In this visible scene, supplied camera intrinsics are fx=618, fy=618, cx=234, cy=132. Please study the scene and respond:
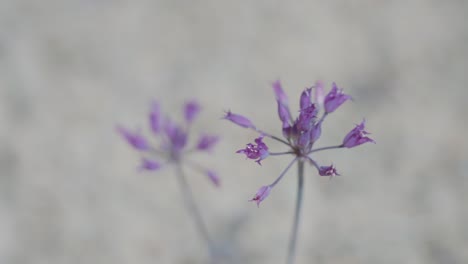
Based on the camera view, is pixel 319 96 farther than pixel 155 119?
No

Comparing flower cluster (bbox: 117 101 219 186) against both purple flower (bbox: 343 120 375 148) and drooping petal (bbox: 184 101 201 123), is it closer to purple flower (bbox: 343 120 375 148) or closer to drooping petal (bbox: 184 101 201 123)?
drooping petal (bbox: 184 101 201 123)

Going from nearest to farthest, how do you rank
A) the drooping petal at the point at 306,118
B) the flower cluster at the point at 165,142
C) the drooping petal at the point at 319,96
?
the drooping petal at the point at 306,118 → the drooping petal at the point at 319,96 → the flower cluster at the point at 165,142

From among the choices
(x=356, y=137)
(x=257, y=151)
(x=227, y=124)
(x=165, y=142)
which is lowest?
(x=257, y=151)

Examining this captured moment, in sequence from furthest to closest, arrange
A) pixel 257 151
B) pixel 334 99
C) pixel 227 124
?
pixel 227 124
pixel 334 99
pixel 257 151

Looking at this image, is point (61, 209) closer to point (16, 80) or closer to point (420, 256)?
point (16, 80)

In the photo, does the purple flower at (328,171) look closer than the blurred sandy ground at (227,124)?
Yes

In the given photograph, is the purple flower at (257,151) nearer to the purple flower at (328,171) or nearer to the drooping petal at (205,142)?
the purple flower at (328,171)

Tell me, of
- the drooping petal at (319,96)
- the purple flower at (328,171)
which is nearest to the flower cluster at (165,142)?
the drooping petal at (319,96)

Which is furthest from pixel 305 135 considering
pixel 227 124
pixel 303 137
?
pixel 227 124

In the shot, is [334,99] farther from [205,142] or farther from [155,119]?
[155,119]
